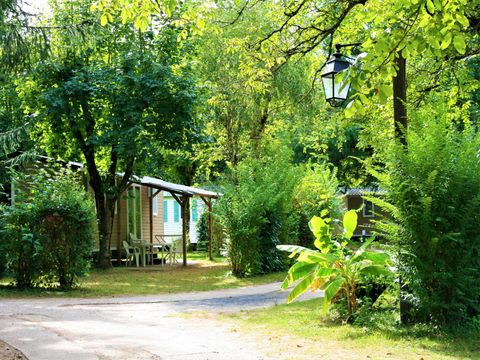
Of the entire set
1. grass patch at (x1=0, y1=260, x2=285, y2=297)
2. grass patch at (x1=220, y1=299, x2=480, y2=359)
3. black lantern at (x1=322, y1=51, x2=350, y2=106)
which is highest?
black lantern at (x1=322, y1=51, x2=350, y2=106)

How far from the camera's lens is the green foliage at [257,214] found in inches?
701

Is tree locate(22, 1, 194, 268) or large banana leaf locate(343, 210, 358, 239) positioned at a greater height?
tree locate(22, 1, 194, 268)

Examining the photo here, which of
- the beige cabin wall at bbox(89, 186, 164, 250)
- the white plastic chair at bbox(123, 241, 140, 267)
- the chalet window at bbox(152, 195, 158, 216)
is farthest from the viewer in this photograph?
the chalet window at bbox(152, 195, 158, 216)

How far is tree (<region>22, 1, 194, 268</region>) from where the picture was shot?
1855 cm

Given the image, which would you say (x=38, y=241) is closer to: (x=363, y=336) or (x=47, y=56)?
(x=47, y=56)

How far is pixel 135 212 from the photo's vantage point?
26.7 m

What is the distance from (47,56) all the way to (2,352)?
265 inches

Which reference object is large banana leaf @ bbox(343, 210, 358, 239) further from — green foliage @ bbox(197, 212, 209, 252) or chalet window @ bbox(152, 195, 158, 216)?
green foliage @ bbox(197, 212, 209, 252)

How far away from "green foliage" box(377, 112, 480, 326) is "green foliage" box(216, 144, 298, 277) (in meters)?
9.52

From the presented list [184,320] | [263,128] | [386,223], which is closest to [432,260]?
[386,223]

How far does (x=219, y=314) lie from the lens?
35.1 ft

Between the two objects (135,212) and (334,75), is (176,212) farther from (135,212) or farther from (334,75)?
(334,75)

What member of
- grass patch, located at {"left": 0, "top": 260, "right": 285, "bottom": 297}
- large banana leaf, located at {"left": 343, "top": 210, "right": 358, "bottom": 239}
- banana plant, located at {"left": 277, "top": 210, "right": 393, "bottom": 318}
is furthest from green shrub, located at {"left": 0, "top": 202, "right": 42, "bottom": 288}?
large banana leaf, located at {"left": 343, "top": 210, "right": 358, "bottom": 239}

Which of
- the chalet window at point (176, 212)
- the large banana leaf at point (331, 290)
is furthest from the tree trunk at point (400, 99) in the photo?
the chalet window at point (176, 212)
